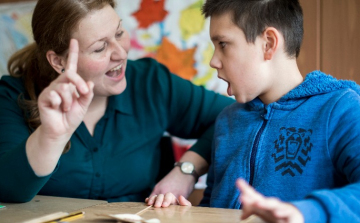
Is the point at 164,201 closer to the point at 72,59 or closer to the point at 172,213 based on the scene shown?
the point at 172,213

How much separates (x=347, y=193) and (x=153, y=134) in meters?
0.95

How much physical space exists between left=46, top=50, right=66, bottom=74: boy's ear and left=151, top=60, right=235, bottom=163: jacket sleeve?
0.37m

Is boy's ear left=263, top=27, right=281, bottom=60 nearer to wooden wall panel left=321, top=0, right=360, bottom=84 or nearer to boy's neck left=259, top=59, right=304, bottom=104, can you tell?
boy's neck left=259, top=59, right=304, bottom=104

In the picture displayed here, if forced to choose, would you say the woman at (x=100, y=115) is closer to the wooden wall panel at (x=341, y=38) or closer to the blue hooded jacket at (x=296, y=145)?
the blue hooded jacket at (x=296, y=145)

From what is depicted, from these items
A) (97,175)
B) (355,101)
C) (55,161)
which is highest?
(355,101)

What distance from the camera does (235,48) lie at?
125cm

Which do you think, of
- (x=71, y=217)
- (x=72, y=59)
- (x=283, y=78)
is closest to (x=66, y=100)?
(x=72, y=59)

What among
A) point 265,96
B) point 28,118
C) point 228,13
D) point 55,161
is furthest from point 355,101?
point 28,118

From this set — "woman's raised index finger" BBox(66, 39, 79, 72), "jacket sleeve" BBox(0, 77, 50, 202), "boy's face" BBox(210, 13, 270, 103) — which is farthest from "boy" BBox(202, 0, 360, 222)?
"jacket sleeve" BBox(0, 77, 50, 202)

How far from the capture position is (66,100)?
1080 mm

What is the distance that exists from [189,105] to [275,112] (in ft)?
1.75

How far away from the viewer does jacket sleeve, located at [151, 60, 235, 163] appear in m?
1.73

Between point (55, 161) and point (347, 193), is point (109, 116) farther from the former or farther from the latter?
point (347, 193)

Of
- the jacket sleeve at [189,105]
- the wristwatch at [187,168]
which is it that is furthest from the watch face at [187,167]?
the jacket sleeve at [189,105]
